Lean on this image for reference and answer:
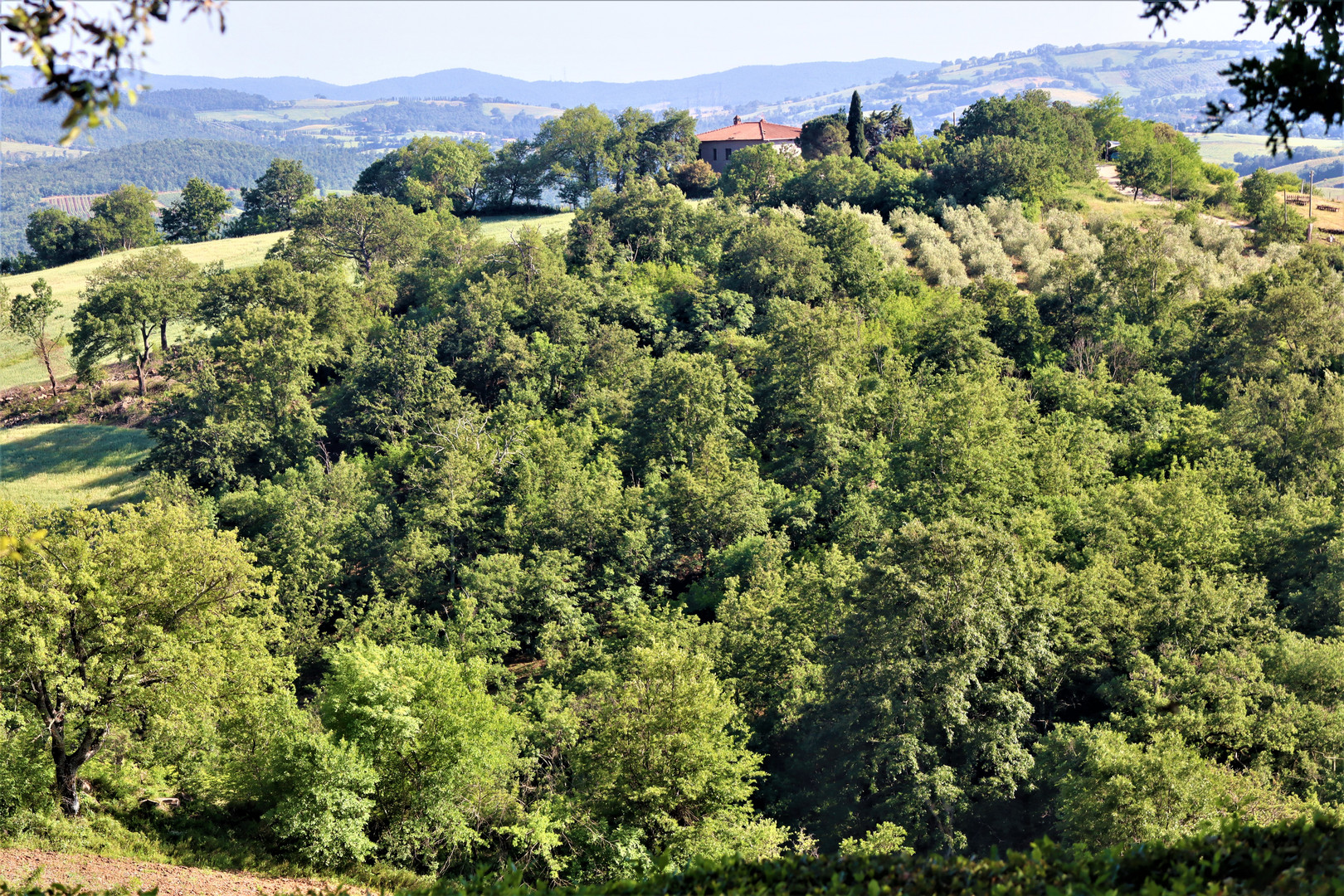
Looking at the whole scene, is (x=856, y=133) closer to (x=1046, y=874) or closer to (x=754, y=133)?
(x=754, y=133)

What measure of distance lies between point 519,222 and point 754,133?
1692 inches

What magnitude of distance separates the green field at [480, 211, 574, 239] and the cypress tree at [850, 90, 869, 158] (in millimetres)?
33315

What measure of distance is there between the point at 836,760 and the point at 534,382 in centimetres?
3969

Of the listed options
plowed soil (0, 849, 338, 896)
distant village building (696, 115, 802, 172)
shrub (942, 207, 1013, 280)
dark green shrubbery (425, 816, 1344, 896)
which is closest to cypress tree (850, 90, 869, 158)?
distant village building (696, 115, 802, 172)

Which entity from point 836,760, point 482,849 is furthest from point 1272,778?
point 482,849

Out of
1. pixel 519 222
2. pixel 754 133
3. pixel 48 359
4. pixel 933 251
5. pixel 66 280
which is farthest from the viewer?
pixel 754 133

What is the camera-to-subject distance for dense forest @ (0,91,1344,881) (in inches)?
1043

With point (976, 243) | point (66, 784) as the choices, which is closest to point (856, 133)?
point (976, 243)

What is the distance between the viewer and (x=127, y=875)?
64.8 feet

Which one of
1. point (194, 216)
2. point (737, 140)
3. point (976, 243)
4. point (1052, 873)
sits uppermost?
point (737, 140)

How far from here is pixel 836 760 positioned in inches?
1233

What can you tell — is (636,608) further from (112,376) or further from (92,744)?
(112,376)

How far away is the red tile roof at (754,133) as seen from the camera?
5492 inches

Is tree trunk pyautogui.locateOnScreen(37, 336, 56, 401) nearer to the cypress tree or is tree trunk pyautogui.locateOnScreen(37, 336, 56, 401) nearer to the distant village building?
the cypress tree
